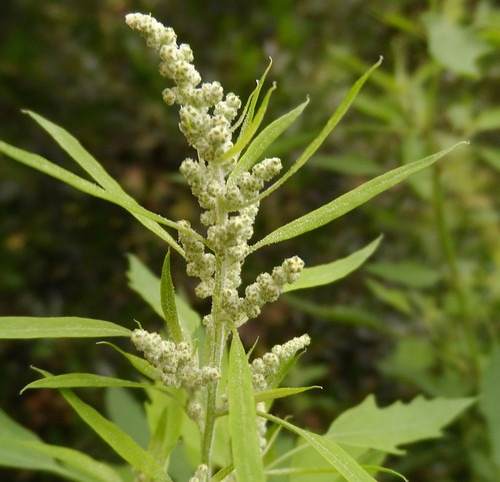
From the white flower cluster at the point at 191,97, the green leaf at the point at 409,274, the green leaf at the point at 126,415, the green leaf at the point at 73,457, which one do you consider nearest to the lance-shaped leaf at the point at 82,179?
the white flower cluster at the point at 191,97

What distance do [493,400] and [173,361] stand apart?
3.84 feet

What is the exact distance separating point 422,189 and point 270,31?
182 centimetres

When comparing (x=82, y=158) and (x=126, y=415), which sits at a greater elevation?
(x=126, y=415)

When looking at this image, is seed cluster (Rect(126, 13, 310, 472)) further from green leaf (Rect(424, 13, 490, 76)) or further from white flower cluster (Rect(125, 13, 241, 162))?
green leaf (Rect(424, 13, 490, 76))

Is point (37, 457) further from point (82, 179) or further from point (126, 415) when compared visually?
point (82, 179)

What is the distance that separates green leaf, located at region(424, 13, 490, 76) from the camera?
2.44 metres

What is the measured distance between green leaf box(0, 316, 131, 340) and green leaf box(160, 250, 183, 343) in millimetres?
64

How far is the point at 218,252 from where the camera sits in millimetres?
1236

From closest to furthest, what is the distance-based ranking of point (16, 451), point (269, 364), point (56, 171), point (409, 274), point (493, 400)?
point (56, 171) < point (269, 364) < point (16, 451) < point (493, 400) < point (409, 274)

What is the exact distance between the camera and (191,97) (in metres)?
1.20

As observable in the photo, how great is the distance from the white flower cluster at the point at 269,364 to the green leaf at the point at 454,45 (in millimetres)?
1352

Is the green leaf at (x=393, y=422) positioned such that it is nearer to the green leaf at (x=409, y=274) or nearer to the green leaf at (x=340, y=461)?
the green leaf at (x=340, y=461)

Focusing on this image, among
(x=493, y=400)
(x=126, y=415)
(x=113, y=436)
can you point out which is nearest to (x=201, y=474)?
(x=113, y=436)

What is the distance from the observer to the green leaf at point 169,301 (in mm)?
1222
